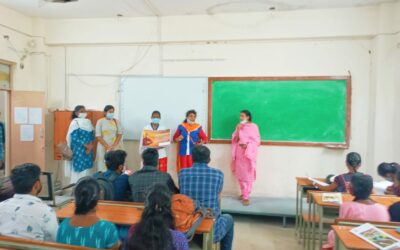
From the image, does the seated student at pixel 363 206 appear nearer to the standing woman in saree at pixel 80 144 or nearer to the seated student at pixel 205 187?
the seated student at pixel 205 187

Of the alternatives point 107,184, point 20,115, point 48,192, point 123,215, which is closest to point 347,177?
point 123,215

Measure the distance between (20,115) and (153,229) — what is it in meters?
4.59

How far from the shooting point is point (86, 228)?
1655mm

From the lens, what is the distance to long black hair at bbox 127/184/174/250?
4.85 ft

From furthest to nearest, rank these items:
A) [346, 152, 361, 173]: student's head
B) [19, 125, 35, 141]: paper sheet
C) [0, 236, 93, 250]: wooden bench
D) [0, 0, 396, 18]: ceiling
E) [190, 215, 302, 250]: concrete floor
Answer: [19, 125, 35, 141]: paper sheet
[0, 0, 396, 18]: ceiling
[190, 215, 302, 250]: concrete floor
[346, 152, 361, 173]: student's head
[0, 236, 93, 250]: wooden bench

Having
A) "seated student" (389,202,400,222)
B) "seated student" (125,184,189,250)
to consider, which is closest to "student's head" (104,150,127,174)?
"seated student" (125,184,189,250)

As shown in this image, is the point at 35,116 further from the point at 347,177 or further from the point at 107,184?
the point at 347,177

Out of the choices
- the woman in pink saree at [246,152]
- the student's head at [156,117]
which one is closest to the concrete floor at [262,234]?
the woman in pink saree at [246,152]

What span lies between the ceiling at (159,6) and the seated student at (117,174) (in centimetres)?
287

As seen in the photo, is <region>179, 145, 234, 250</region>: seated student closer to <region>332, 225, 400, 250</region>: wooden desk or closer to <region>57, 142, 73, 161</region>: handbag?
<region>332, 225, 400, 250</region>: wooden desk

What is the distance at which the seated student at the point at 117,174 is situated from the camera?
2775 mm

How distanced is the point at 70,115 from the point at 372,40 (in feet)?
16.6

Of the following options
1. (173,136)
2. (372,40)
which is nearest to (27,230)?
(173,136)

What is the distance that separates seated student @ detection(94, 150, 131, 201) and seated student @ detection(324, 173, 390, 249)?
1.85 metres
